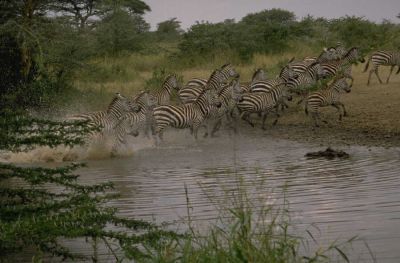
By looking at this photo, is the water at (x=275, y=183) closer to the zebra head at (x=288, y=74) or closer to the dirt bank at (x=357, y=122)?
the dirt bank at (x=357, y=122)

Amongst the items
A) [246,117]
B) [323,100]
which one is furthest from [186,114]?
[323,100]

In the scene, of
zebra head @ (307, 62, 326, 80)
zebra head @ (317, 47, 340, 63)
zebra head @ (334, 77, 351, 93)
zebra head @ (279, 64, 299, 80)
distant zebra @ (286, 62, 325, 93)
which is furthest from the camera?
zebra head @ (317, 47, 340, 63)

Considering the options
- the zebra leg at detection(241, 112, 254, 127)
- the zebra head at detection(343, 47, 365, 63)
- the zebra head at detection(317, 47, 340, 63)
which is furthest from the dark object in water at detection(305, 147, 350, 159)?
the zebra head at detection(343, 47, 365, 63)

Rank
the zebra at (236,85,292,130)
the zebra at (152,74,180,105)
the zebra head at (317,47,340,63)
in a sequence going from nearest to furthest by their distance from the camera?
the zebra at (236,85,292,130), the zebra at (152,74,180,105), the zebra head at (317,47,340,63)

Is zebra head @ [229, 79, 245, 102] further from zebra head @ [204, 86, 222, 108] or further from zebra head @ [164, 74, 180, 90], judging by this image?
zebra head @ [164, 74, 180, 90]

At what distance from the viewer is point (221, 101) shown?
620 inches

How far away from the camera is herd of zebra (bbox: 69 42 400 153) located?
14656 millimetres

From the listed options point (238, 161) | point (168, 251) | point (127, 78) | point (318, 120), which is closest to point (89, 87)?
point (127, 78)

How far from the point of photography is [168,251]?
4332mm

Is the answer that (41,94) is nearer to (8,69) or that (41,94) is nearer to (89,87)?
(8,69)

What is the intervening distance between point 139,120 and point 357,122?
157 inches

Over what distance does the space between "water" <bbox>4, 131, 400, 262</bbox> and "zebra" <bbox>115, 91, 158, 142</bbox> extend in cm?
54

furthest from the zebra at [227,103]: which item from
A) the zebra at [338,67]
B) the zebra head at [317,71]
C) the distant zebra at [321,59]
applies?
the distant zebra at [321,59]

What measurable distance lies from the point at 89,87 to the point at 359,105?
7.24 meters
